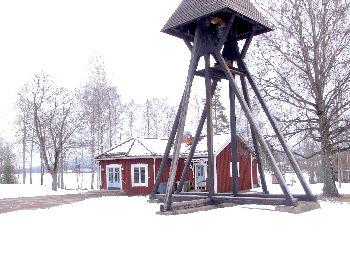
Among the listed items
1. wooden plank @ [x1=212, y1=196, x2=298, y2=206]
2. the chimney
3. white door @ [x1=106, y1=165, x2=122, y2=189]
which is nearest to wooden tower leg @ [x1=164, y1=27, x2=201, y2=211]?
wooden plank @ [x1=212, y1=196, x2=298, y2=206]

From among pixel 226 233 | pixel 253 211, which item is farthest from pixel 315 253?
pixel 253 211

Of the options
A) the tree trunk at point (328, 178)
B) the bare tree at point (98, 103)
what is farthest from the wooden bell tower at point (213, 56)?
the bare tree at point (98, 103)

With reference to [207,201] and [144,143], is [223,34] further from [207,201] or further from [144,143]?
[144,143]

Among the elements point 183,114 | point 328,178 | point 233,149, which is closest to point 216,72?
point 183,114

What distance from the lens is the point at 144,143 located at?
28.3 metres

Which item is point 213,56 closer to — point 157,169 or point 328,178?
point 328,178

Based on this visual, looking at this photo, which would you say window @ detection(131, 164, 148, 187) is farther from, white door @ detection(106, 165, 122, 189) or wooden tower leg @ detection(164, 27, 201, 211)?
wooden tower leg @ detection(164, 27, 201, 211)

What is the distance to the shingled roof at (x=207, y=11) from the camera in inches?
452

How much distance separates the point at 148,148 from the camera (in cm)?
2691

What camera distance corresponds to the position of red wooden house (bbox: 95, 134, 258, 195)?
25.8m

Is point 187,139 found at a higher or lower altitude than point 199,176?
higher

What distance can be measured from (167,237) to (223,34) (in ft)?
24.2

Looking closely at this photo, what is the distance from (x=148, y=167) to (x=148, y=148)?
1.68m

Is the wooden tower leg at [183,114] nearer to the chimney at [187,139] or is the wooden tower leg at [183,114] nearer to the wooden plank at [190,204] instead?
the wooden plank at [190,204]
